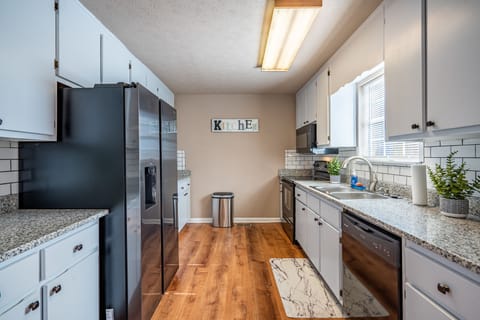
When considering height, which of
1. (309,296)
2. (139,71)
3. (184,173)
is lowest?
(309,296)

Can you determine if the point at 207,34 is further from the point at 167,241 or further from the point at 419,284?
the point at 419,284

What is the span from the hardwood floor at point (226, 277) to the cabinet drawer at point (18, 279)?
1.16 metres

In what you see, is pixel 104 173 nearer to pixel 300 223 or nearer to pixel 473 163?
pixel 473 163

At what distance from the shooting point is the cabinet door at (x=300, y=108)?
13.5 ft

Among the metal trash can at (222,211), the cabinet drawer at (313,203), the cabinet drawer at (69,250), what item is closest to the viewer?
the cabinet drawer at (69,250)

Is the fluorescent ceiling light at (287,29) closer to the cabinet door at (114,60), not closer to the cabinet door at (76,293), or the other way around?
the cabinet door at (114,60)

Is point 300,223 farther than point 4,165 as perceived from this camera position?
Yes

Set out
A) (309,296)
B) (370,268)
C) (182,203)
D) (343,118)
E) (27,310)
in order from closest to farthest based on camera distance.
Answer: (27,310) → (370,268) → (309,296) → (343,118) → (182,203)

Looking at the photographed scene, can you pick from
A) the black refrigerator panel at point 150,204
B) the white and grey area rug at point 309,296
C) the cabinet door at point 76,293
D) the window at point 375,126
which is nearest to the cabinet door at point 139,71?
the black refrigerator panel at point 150,204

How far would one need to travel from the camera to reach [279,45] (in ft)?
8.09

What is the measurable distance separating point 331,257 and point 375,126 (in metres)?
1.43

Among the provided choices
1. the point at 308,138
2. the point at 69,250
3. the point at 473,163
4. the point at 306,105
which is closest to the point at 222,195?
the point at 308,138

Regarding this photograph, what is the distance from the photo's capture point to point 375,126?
262 cm

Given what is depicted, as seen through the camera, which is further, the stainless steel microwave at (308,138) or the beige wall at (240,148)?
the beige wall at (240,148)
